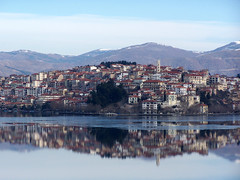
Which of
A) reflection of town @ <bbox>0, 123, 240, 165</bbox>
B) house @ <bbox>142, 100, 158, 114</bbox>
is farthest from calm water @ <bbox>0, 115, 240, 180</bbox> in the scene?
house @ <bbox>142, 100, 158, 114</bbox>

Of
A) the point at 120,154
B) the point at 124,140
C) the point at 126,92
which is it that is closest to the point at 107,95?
the point at 126,92

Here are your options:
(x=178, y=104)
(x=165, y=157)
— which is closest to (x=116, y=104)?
(x=178, y=104)

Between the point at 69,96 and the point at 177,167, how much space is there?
5465cm

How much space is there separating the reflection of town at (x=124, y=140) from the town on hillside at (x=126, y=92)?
25668 mm

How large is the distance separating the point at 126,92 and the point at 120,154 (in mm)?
40562

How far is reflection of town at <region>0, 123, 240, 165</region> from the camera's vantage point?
23.6m

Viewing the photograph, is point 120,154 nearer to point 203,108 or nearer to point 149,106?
point 149,106

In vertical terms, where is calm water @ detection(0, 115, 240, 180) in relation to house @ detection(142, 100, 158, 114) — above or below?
below

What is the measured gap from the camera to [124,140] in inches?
1081

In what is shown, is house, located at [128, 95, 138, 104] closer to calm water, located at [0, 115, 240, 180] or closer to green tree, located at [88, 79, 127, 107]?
green tree, located at [88, 79, 127, 107]

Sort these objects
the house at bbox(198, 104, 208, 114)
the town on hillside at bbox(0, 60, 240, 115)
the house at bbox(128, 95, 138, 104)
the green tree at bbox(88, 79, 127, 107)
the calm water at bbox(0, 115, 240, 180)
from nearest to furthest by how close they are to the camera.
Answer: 1. the calm water at bbox(0, 115, 240, 180)
2. the house at bbox(198, 104, 208, 114)
3. the green tree at bbox(88, 79, 127, 107)
4. the town on hillside at bbox(0, 60, 240, 115)
5. the house at bbox(128, 95, 138, 104)

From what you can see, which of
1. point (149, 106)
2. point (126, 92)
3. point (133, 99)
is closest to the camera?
point (149, 106)

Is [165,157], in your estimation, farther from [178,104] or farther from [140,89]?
[140,89]

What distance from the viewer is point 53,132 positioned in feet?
105
